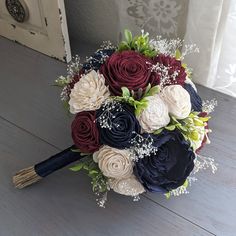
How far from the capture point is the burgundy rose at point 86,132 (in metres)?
0.62

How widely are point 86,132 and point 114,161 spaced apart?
0.07m

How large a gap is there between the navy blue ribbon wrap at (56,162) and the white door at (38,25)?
1.37ft

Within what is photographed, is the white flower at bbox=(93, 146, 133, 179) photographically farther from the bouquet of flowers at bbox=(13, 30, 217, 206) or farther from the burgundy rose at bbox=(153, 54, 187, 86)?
the burgundy rose at bbox=(153, 54, 187, 86)

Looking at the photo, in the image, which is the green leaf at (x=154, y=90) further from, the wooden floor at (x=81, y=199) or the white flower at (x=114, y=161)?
the wooden floor at (x=81, y=199)

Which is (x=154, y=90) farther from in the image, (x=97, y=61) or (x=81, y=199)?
(x=81, y=199)

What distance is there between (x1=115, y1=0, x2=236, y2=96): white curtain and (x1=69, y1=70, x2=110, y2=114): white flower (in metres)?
0.32

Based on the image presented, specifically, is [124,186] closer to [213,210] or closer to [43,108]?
[213,210]

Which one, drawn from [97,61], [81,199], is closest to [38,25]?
[97,61]

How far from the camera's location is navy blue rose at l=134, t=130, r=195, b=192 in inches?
24.5

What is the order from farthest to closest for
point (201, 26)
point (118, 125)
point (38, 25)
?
point (38, 25) < point (201, 26) < point (118, 125)

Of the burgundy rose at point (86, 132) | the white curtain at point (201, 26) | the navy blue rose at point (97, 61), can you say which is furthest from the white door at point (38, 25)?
the burgundy rose at point (86, 132)

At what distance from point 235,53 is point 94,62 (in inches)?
13.5

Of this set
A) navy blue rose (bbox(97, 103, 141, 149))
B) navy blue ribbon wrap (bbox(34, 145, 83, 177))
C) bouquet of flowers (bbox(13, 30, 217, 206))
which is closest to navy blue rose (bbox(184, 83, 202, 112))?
bouquet of flowers (bbox(13, 30, 217, 206))

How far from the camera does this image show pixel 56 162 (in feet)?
2.38
